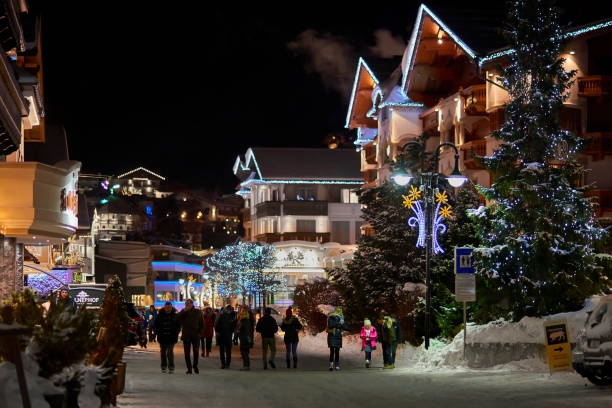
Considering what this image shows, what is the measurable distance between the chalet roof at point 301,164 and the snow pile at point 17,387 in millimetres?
77268

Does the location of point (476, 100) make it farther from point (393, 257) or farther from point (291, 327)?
point (291, 327)

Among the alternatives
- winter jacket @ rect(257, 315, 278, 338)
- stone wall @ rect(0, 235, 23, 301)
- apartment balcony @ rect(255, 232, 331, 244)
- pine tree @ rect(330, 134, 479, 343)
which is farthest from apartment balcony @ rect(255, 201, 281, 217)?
winter jacket @ rect(257, 315, 278, 338)

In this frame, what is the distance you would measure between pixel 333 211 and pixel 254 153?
927cm

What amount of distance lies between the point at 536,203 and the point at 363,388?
838 cm

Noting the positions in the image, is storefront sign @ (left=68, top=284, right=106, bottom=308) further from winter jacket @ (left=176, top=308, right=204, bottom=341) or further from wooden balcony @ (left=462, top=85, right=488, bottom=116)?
wooden balcony @ (left=462, top=85, right=488, bottom=116)

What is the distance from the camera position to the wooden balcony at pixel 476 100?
4316 cm

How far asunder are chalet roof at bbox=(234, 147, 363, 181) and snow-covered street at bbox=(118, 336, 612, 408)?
6149cm

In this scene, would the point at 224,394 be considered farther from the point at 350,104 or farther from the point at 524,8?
the point at 350,104

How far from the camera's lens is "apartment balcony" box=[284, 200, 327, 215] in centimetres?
8500

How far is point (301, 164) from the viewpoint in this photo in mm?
88188

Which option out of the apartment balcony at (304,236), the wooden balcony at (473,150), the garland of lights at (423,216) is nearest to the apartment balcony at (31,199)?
the garland of lights at (423,216)

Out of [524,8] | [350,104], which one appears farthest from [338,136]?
[524,8]

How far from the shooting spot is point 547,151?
25.3m

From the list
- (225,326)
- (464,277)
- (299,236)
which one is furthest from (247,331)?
(299,236)
